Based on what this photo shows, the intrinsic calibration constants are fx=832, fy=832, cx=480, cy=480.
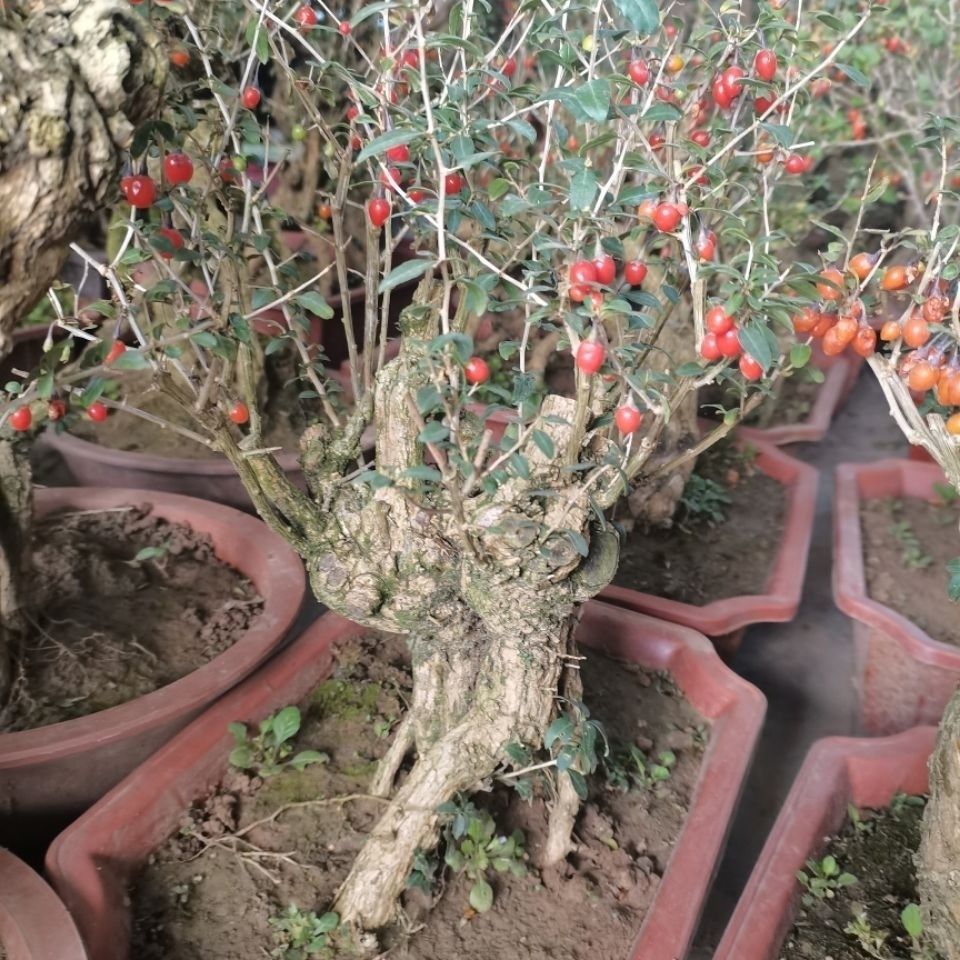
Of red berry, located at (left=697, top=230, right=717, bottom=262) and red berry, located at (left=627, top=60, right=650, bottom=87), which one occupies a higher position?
red berry, located at (left=627, top=60, right=650, bottom=87)

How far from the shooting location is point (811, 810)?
144 centimetres

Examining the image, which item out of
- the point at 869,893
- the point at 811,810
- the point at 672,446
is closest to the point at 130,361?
the point at 811,810

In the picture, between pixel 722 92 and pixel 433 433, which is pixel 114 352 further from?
pixel 722 92

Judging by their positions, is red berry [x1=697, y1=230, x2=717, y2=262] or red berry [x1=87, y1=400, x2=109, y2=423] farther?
red berry [x1=87, y1=400, x2=109, y2=423]

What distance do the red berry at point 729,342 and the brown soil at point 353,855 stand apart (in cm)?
89

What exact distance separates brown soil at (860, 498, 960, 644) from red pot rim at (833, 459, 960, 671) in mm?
53

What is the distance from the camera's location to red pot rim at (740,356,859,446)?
312 centimetres

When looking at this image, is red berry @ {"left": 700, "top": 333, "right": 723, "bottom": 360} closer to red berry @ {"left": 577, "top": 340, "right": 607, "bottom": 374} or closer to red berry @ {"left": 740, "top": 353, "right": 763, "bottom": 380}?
red berry @ {"left": 740, "top": 353, "right": 763, "bottom": 380}

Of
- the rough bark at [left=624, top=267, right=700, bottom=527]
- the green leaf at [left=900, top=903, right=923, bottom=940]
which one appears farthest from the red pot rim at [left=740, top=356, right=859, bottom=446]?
the green leaf at [left=900, top=903, right=923, bottom=940]

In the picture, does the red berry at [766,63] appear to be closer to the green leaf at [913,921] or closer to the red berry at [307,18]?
the red berry at [307,18]

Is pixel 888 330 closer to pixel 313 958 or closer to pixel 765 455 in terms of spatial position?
pixel 313 958

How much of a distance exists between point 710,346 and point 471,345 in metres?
0.33

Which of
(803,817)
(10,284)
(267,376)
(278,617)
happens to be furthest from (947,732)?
(267,376)

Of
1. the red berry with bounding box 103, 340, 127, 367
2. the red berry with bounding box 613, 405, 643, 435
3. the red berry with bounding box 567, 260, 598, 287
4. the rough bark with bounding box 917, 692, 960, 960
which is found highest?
the red berry with bounding box 567, 260, 598, 287
